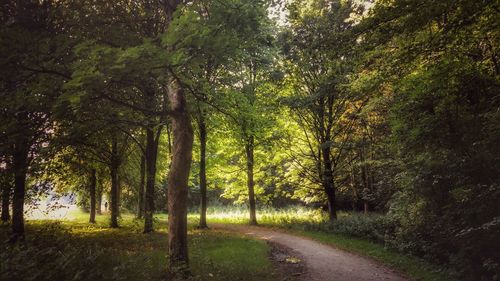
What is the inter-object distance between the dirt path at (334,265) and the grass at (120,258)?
4.88 feet

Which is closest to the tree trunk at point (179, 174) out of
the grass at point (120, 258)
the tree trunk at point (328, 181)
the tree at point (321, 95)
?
the grass at point (120, 258)

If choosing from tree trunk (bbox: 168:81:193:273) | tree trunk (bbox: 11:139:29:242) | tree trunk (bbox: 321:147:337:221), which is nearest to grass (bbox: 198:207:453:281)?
tree trunk (bbox: 321:147:337:221)

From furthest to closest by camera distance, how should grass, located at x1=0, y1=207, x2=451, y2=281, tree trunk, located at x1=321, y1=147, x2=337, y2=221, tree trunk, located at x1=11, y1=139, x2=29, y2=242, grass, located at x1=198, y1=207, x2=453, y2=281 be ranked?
tree trunk, located at x1=321, y1=147, x2=337, y2=221 < grass, located at x1=198, y1=207, x2=453, y2=281 < tree trunk, located at x1=11, y1=139, x2=29, y2=242 < grass, located at x1=0, y1=207, x2=451, y2=281

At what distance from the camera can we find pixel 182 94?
33.3ft

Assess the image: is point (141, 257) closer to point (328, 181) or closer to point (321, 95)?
point (321, 95)

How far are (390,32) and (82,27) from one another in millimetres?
8354

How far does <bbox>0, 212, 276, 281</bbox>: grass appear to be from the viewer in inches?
215

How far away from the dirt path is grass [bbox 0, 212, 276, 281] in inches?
58.6

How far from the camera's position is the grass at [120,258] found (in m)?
5.46

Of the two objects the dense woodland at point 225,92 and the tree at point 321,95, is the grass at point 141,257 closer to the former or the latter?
the dense woodland at point 225,92

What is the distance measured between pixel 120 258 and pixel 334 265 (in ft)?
24.0

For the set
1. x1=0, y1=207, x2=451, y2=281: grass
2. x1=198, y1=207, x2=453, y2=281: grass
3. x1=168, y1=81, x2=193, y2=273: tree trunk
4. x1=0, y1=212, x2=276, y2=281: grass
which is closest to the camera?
x1=0, y1=212, x2=276, y2=281: grass

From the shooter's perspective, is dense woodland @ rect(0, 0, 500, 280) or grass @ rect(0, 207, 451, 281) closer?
grass @ rect(0, 207, 451, 281)

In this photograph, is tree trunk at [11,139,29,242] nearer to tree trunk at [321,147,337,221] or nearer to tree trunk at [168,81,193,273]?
tree trunk at [168,81,193,273]
